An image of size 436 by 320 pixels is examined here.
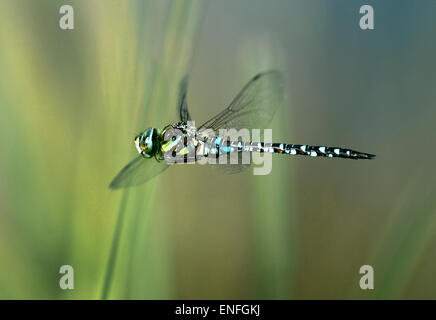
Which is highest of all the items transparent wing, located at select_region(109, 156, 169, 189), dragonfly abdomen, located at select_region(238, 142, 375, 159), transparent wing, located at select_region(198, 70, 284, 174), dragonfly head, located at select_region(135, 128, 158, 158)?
transparent wing, located at select_region(198, 70, 284, 174)

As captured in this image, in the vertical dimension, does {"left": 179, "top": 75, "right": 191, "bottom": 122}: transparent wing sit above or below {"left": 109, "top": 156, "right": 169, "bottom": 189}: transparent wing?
above

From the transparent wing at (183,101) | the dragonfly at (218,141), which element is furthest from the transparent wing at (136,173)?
the transparent wing at (183,101)

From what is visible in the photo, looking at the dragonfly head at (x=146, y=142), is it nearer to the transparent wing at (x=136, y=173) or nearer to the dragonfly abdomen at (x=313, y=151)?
the transparent wing at (x=136, y=173)

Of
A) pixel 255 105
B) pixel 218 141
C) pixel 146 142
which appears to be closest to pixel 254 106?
pixel 255 105

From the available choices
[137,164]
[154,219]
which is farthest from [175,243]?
[137,164]

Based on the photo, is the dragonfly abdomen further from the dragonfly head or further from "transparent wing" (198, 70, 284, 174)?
the dragonfly head

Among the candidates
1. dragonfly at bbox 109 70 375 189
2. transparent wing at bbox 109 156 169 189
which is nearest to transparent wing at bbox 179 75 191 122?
dragonfly at bbox 109 70 375 189
